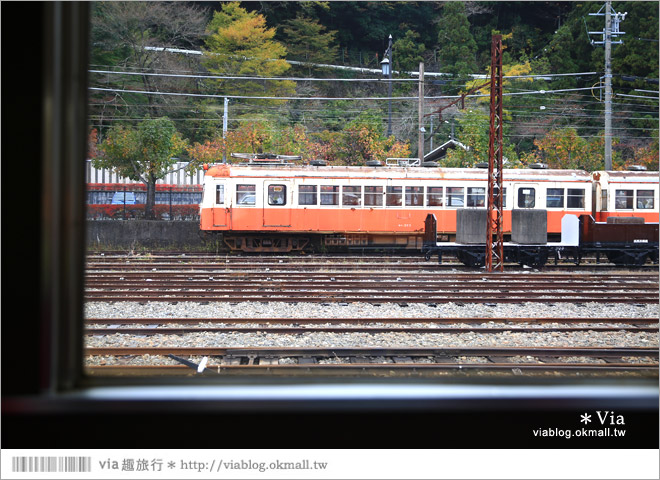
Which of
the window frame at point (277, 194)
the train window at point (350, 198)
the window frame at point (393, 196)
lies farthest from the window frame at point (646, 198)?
the window frame at point (277, 194)

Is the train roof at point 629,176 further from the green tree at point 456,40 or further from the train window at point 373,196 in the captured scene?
the green tree at point 456,40

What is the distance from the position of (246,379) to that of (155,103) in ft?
90.9

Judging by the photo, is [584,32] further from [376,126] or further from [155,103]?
[155,103]

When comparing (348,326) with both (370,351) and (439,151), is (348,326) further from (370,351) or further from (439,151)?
(439,151)

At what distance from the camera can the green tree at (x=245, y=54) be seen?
2562cm

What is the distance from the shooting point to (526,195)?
18125 millimetres

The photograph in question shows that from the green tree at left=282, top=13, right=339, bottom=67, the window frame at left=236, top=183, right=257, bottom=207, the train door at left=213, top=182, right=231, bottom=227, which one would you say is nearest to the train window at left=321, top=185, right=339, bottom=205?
the window frame at left=236, top=183, right=257, bottom=207

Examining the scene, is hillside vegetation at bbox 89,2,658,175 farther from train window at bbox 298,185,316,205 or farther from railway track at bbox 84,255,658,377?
railway track at bbox 84,255,658,377

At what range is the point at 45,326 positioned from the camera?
166 cm

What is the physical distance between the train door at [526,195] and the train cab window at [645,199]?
10.4ft

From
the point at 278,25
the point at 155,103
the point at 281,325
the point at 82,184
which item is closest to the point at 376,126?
the point at 278,25

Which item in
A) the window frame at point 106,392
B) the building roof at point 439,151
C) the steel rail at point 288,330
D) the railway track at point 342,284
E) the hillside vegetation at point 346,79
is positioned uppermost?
the hillside vegetation at point 346,79

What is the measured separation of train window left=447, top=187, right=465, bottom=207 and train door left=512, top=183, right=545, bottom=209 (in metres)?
1.77

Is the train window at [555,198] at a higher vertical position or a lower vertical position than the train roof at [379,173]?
lower
